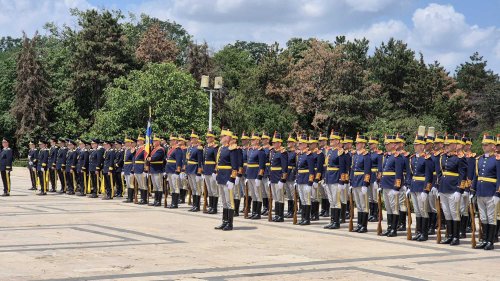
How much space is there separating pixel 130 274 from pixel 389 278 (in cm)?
328

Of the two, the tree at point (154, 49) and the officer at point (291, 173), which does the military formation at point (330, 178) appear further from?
the tree at point (154, 49)

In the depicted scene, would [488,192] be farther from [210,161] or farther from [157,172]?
[157,172]

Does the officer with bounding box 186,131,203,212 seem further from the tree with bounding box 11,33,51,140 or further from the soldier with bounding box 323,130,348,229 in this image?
the tree with bounding box 11,33,51,140

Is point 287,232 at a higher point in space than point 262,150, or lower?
lower

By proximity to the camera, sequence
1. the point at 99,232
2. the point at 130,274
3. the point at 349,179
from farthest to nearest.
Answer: the point at 349,179 < the point at 99,232 < the point at 130,274

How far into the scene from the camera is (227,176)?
1454 centimetres

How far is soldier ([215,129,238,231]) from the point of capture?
45.9 ft

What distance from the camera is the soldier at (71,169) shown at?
76.8 ft

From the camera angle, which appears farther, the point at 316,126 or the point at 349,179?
the point at 316,126

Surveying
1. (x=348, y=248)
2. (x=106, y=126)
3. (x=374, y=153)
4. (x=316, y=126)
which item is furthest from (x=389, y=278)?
(x=316, y=126)

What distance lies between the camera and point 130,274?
8.98 meters

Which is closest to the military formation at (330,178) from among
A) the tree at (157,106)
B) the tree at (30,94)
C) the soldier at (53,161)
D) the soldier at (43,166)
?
the soldier at (43,166)

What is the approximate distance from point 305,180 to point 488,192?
172 inches

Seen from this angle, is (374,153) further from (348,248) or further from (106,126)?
(106,126)
